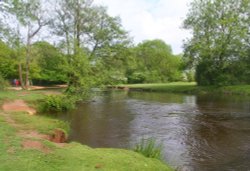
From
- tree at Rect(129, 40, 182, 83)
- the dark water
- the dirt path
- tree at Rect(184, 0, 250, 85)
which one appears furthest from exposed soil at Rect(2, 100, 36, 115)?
tree at Rect(129, 40, 182, 83)

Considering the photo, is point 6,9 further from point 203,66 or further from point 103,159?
point 203,66

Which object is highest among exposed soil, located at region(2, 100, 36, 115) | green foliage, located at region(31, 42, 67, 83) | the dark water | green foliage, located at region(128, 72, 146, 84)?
green foliage, located at region(31, 42, 67, 83)

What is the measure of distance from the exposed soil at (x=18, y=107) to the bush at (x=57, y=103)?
1.26 metres

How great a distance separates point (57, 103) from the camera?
20.5 meters

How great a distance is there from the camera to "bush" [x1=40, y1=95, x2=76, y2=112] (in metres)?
20.0

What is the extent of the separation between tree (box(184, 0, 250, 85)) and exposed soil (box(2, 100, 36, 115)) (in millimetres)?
26986

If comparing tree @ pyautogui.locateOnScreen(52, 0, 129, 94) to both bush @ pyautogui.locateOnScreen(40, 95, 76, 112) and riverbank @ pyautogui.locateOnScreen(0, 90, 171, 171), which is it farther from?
riverbank @ pyautogui.locateOnScreen(0, 90, 171, 171)

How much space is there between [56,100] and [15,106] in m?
3.41

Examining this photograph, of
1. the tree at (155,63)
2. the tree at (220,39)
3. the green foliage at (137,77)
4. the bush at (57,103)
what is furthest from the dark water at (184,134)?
the green foliage at (137,77)

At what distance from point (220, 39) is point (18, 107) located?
29824mm

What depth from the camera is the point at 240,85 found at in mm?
37938

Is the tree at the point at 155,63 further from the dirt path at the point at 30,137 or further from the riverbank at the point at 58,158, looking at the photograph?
the riverbank at the point at 58,158

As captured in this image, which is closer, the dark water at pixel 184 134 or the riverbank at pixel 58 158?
the riverbank at pixel 58 158

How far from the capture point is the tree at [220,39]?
38031mm
